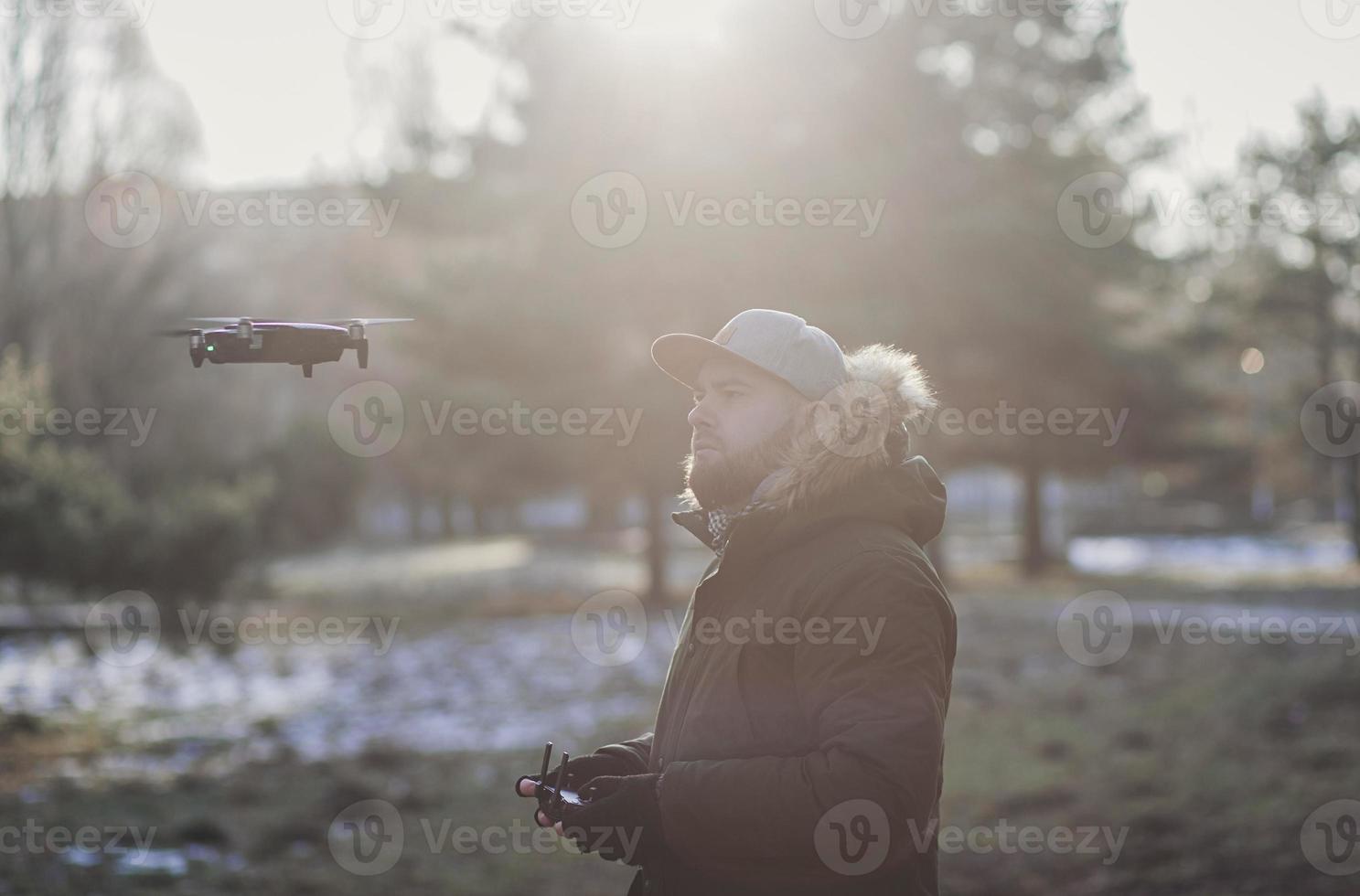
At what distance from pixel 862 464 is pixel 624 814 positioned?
3.20 feet

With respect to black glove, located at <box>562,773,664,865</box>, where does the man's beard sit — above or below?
above

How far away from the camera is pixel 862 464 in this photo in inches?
110

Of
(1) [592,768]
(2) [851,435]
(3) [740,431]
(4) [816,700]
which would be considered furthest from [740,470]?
(1) [592,768]

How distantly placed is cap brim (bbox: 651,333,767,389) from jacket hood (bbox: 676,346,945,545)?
0.80 ft

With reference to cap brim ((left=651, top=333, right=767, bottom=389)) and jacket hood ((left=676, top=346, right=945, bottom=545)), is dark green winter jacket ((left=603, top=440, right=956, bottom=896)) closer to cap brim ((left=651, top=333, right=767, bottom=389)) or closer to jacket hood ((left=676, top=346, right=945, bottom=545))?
jacket hood ((left=676, top=346, right=945, bottom=545))

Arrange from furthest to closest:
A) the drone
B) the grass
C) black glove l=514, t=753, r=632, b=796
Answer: the grass → black glove l=514, t=753, r=632, b=796 → the drone

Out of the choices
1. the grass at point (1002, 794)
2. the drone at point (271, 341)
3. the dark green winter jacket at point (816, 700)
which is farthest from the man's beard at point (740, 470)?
the grass at point (1002, 794)

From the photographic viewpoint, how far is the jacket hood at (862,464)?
274 centimetres

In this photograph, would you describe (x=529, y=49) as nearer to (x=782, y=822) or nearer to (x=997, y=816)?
(x=997, y=816)

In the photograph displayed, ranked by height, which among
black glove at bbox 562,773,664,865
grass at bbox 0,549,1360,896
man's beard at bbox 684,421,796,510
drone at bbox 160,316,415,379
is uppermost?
drone at bbox 160,316,415,379

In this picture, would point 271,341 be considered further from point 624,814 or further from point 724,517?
point 624,814

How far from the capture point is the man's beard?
A: 2877mm

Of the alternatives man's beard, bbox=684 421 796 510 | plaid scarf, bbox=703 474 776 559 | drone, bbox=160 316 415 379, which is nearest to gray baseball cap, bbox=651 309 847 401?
man's beard, bbox=684 421 796 510

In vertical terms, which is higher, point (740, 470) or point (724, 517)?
point (740, 470)
